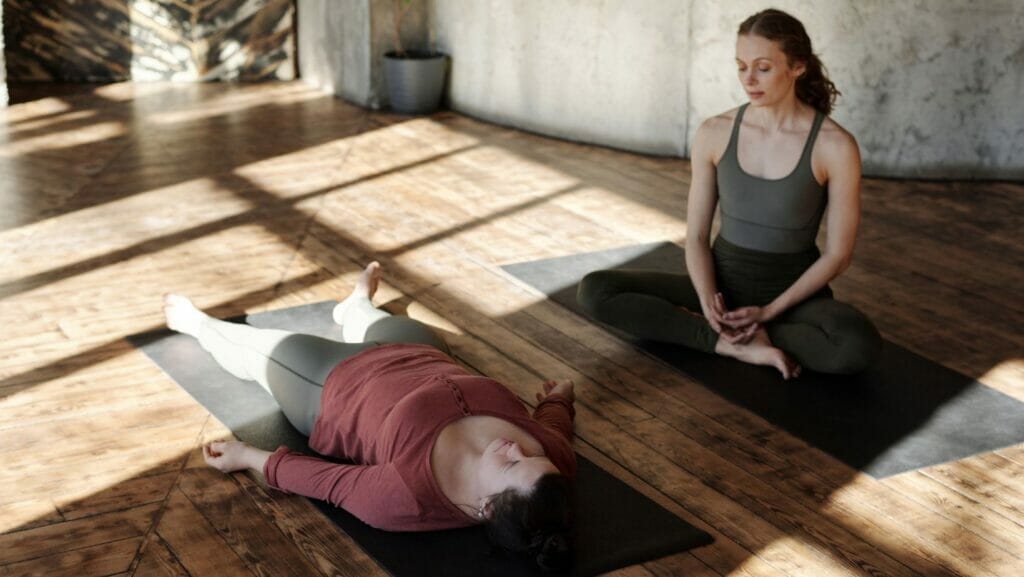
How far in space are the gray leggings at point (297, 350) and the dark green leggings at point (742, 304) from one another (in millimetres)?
617

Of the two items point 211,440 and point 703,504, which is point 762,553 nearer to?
point 703,504

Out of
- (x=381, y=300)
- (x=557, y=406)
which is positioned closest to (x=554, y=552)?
(x=557, y=406)

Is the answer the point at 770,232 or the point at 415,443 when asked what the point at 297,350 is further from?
the point at 770,232

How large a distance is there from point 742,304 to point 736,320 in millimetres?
111

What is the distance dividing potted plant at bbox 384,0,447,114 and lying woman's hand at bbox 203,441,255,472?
3.89 m

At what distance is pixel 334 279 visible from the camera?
12.6 feet

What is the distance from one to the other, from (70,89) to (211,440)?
437cm

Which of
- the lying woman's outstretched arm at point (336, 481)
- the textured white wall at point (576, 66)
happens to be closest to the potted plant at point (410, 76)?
the textured white wall at point (576, 66)

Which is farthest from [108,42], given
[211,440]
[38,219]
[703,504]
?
[703,504]

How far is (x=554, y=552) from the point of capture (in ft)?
7.11

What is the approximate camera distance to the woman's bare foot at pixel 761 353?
3156mm

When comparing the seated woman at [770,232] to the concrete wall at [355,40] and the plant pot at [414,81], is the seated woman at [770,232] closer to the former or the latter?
the plant pot at [414,81]

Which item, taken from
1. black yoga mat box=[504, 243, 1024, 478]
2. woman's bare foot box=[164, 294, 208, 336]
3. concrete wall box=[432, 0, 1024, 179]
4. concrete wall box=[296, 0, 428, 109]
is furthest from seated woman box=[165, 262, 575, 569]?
concrete wall box=[296, 0, 428, 109]

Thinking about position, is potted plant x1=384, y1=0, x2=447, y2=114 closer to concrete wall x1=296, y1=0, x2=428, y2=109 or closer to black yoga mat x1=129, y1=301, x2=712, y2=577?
concrete wall x1=296, y1=0, x2=428, y2=109
